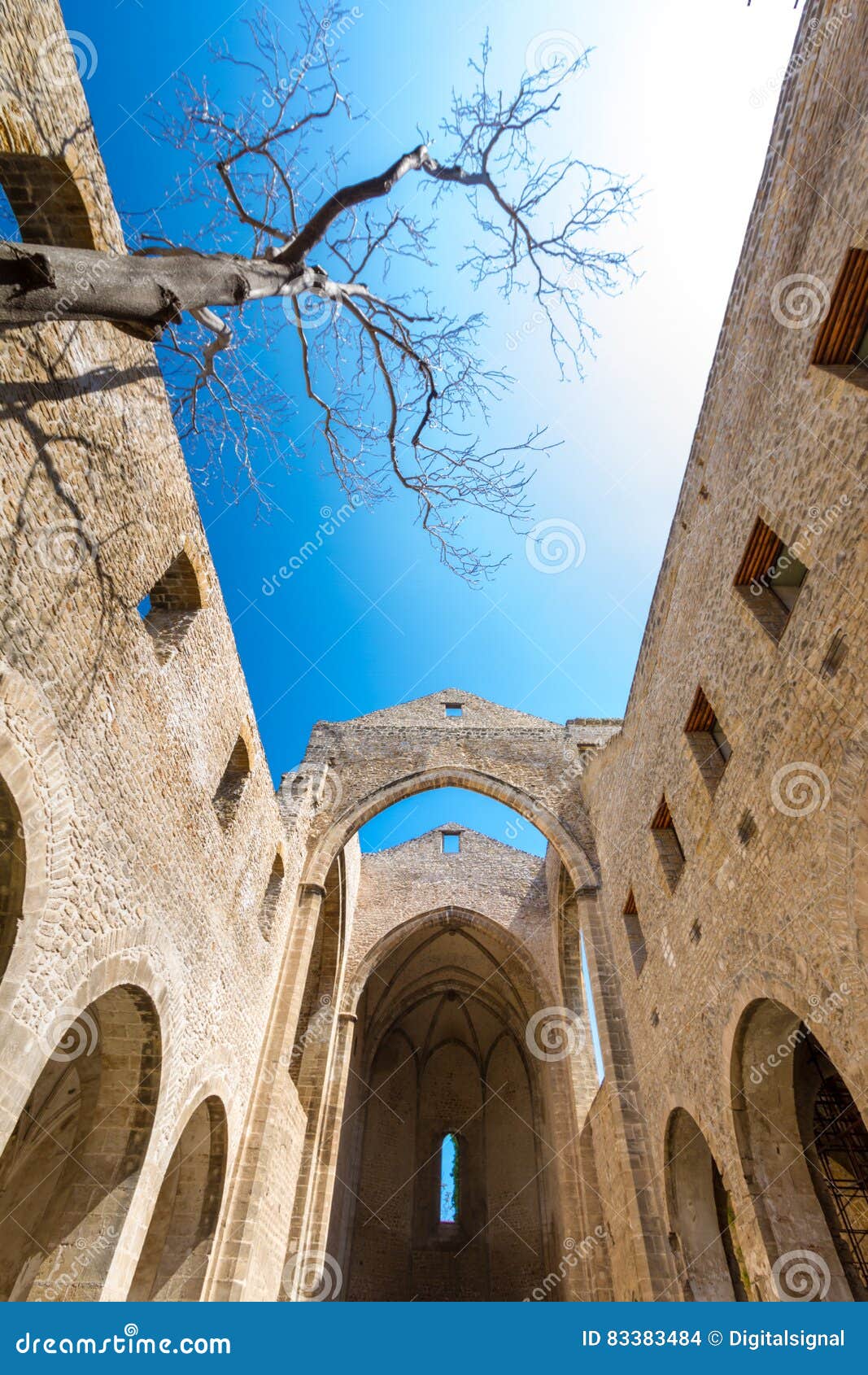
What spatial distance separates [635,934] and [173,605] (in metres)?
7.59

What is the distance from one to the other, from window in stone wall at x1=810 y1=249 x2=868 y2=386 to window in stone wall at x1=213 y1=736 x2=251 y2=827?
7.09 m

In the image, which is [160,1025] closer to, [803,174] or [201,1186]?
[201,1186]

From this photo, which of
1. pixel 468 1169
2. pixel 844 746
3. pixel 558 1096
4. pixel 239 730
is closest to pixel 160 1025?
pixel 239 730

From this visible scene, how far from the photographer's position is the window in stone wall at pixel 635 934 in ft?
30.4

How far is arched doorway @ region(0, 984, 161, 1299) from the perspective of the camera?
17.9 ft

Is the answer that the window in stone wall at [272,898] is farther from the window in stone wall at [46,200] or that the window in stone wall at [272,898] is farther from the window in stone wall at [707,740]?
the window in stone wall at [46,200]

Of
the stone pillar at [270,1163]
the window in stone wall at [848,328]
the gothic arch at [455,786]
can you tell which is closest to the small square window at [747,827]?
the window in stone wall at [848,328]

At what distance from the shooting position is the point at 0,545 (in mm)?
4039

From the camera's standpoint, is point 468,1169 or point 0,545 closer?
point 0,545

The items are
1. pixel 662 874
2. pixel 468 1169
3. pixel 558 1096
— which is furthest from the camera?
pixel 468 1169

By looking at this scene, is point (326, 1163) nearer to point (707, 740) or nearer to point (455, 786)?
point (455, 786)

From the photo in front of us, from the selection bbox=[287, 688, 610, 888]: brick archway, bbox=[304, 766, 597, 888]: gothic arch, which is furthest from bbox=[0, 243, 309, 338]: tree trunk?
bbox=[304, 766, 597, 888]: gothic arch

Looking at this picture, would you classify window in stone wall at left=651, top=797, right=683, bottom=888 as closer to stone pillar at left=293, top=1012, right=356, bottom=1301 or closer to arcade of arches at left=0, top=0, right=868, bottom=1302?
arcade of arches at left=0, top=0, right=868, bottom=1302

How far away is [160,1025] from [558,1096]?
1043 centimetres
